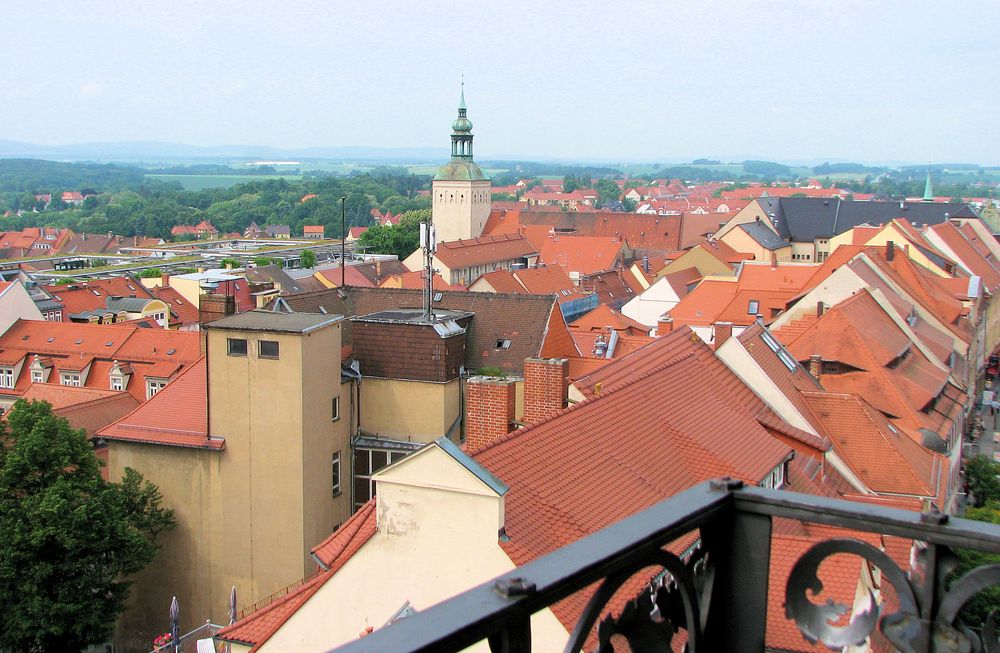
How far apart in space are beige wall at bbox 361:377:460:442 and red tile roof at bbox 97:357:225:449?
14.3ft

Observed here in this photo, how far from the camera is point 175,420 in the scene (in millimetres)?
26172

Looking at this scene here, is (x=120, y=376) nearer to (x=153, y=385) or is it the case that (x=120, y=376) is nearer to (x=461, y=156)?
(x=153, y=385)

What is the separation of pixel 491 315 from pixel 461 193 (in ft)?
277

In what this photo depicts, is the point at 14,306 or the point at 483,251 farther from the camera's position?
the point at 483,251

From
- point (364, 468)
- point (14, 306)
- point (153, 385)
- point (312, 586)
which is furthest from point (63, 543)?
point (14, 306)

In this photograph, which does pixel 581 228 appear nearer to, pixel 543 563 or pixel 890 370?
pixel 890 370

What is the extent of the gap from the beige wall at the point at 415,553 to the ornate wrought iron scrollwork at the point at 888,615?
9.60 meters

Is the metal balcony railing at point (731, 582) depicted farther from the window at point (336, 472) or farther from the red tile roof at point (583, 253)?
the red tile roof at point (583, 253)

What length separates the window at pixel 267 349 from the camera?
24.6 metres

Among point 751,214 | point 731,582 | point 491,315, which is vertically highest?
point 731,582

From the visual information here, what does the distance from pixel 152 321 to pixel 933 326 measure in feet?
139

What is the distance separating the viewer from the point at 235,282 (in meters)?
56.2

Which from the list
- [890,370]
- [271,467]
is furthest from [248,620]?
[890,370]

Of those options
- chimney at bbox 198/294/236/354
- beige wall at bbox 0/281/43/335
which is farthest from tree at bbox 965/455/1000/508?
beige wall at bbox 0/281/43/335
